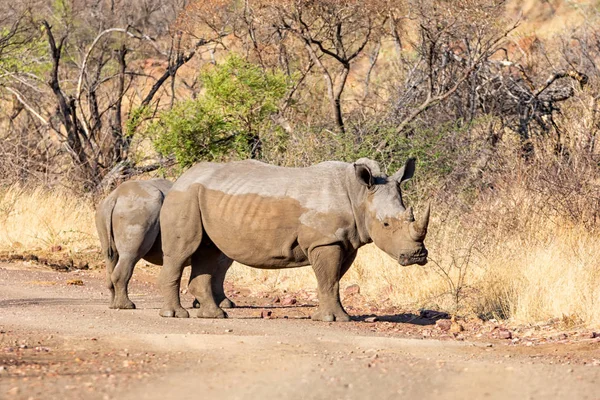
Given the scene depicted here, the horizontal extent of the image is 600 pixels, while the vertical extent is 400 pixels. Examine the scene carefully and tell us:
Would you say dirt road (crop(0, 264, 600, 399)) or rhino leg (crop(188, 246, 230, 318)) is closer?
dirt road (crop(0, 264, 600, 399))

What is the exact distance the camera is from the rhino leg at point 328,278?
9859mm

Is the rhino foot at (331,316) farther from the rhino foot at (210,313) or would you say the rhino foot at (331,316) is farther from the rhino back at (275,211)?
the rhino foot at (210,313)

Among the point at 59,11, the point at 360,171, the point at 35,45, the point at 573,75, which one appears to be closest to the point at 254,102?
the point at 573,75

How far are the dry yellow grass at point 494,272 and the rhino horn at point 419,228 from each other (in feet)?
4.40

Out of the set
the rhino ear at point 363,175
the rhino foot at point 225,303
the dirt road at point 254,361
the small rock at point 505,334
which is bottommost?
the dirt road at point 254,361

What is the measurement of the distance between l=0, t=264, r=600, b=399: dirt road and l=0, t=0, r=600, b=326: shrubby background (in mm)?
1670

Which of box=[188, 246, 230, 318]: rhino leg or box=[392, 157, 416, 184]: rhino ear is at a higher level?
box=[392, 157, 416, 184]: rhino ear

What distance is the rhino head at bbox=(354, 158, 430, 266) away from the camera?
973cm

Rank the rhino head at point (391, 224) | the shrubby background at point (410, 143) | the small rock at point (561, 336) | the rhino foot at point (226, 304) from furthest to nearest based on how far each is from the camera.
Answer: the shrubby background at point (410, 143)
the rhino foot at point (226, 304)
the rhino head at point (391, 224)
the small rock at point (561, 336)

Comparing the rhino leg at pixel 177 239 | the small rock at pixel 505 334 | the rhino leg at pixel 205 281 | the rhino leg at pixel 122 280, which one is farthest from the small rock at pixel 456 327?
the rhino leg at pixel 122 280

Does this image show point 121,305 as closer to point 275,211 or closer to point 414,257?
point 275,211

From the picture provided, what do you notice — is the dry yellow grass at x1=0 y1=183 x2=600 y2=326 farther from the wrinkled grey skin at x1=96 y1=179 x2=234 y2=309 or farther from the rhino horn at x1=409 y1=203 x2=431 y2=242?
the wrinkled grey skin at x1=96 y1=179 x2=234 y2=309

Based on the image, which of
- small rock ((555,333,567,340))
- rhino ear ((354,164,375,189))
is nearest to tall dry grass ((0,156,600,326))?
small rock ((555,333,567,340))

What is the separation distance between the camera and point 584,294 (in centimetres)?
1000
